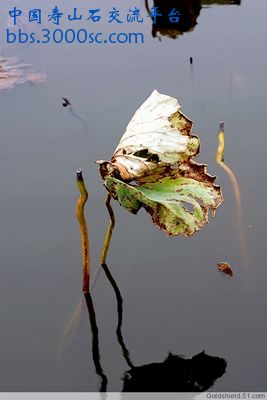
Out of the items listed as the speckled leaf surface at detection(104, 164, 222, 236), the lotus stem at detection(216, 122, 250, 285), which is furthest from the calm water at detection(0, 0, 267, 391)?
the speckled leaf surface at detection(104, 164, 222, 236)

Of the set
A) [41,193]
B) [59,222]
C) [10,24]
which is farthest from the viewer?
[10,24]

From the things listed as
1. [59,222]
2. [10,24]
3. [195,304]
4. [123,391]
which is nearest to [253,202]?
[195,304]

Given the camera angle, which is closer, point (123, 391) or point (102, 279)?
point (123, 391)

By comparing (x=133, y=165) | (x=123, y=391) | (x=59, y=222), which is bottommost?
(x=123, y=391)

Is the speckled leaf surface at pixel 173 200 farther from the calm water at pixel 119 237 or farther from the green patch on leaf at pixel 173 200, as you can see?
the calm water at pixel 119 237

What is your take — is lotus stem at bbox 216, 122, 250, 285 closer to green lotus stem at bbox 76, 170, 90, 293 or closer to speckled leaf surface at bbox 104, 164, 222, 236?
speckled leaf surface at bbox 104, 164, 222, 236

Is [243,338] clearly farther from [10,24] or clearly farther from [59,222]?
[10,24]

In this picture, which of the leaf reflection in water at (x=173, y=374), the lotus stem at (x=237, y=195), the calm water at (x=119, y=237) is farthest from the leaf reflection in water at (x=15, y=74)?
the leaf reflection in water at (x=173, y=374)

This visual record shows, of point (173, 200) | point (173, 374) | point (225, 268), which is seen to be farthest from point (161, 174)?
point (173, 374)
